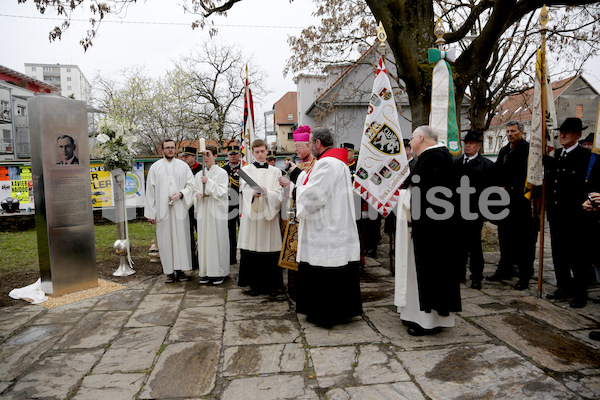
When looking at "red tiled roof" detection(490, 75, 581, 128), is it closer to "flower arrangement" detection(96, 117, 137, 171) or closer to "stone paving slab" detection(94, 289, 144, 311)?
"flower arrangement" detection(96, 117, 137, 171)

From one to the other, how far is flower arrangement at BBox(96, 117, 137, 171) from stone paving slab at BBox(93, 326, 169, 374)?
315 cm

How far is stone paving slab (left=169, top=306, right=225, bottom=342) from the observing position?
3.90 metres

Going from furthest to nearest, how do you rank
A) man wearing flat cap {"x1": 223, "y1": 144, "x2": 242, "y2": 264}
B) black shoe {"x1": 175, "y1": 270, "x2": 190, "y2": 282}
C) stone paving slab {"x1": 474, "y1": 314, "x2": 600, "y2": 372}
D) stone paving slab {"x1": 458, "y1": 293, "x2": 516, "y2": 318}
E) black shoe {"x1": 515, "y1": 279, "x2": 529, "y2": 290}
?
man wearing flat cap {"x1": 223, "y1": 144, "x2": 242, "y2": 264} < black shoe {"x1": 175, "y1": 270, "x2": 190, "y2": 282} < black shoe {"x1": 515, "y1": 279, "x2": 529, "y2": 290} < stone paving slab {"x1": 458, "y1": 293, "x2": 516, "y2": 318} < stone paving slab {"x1": 474, "y1": 314, "x2": 600, "y2": 372}

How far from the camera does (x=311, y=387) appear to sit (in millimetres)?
2926

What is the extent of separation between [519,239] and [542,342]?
6.94 feet

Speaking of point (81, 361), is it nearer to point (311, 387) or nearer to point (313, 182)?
point (311, 387)

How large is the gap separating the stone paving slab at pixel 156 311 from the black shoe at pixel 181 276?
28.8 inches

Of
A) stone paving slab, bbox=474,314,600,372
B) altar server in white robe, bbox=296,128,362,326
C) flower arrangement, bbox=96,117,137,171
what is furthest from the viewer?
flower arrangement, bbox=96,117,137,171

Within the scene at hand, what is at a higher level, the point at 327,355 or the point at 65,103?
the point at 65,103

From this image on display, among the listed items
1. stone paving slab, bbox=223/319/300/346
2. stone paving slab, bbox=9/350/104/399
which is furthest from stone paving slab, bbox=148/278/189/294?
stone paving slab, bbox=9/350/104/399

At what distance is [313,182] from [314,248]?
0.65m

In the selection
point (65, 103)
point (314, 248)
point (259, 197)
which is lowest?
point (314, 248)

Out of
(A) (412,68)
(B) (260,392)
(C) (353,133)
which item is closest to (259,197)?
(B) (260,392)

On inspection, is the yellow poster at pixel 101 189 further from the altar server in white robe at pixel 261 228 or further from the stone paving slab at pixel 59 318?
the altar server in white robe at pixel 261 228
